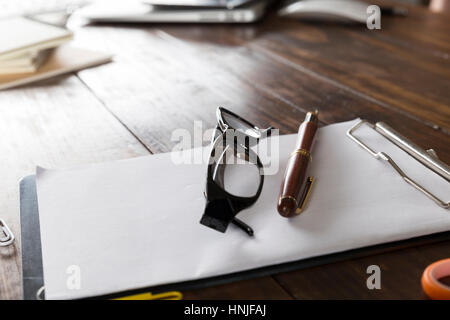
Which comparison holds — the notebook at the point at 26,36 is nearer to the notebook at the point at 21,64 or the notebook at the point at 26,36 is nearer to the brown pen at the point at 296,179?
the notebook at the point at 21,64

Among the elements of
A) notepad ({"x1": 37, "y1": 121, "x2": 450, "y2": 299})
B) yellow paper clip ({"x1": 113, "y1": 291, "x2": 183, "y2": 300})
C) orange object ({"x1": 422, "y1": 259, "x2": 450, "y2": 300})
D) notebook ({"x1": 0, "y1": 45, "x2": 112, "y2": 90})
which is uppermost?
notebook ({"x1": 0, "y1": 45, "x2": 112, "y2": 90})

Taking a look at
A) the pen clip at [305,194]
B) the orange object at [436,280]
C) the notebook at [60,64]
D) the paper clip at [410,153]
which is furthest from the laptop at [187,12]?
the orange object at [436,280]

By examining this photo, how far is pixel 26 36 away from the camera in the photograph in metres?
1.03

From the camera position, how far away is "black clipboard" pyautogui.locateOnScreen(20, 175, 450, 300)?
0.49 m

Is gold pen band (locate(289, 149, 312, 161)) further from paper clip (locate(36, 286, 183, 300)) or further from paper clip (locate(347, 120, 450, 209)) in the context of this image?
paper clip (locate(36, 286, 183, 300))

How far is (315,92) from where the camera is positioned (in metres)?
0.94

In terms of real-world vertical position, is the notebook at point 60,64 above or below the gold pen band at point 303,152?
above

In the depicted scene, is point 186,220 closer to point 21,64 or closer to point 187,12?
point 21,64

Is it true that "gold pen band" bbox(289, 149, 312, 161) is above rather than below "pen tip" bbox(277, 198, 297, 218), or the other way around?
above

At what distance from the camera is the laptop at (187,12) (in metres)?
1.28

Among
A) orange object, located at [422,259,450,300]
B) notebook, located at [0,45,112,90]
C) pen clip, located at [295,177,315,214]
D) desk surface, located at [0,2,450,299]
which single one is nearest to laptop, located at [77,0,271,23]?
desk surface, located at [0,2,450,299]

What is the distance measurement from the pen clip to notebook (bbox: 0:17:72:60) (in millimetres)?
635

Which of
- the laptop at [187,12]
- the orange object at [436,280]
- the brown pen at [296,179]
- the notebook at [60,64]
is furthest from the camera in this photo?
the laptop at [187,12]

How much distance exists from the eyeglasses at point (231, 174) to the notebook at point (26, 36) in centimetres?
50
